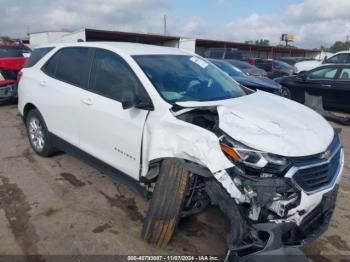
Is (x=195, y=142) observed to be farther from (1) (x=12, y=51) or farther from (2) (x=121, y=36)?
(2) (x=121, y=36)

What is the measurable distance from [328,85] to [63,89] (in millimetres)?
7089

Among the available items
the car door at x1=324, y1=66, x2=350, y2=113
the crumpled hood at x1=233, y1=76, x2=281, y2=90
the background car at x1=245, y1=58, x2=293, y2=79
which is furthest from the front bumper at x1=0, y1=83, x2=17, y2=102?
the background car at x1=245, y1=58, x2=293, y2=79

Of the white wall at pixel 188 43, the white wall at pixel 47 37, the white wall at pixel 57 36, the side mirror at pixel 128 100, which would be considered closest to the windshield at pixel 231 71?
the side mirror at pixel 128 100

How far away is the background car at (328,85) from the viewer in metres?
8.34

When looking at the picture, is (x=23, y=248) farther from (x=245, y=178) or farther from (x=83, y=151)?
(x=245, y=178)

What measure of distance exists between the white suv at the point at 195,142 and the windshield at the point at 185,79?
0.02 m

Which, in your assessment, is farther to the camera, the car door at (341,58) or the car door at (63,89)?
the car door at (341,58)

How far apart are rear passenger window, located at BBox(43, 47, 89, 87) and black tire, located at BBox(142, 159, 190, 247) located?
174 cm

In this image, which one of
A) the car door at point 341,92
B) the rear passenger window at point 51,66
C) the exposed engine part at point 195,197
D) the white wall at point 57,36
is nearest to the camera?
the exposed engine part at point 195,197

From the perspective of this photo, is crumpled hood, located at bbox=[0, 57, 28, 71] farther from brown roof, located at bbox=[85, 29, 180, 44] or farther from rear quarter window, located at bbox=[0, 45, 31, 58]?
brown roof, located at bbox=[85, 29, 180, 44]

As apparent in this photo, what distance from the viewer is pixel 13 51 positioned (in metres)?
9.80

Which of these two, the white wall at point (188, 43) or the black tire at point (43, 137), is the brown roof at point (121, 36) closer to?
the white wall at point (188, 43)

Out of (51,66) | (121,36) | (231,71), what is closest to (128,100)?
(51,66)

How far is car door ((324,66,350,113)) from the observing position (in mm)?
8281
